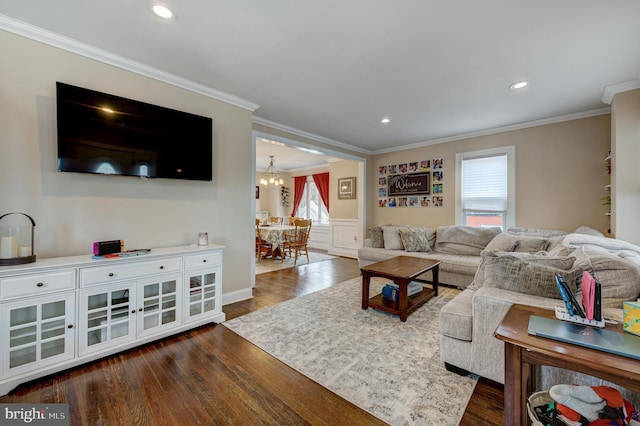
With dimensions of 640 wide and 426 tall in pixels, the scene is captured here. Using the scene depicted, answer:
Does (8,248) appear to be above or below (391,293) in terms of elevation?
above

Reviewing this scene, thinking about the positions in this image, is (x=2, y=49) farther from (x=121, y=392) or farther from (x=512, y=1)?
(x=512, y=1)

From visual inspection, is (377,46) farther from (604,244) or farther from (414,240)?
(414,240)

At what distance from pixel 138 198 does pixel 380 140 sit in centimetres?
421

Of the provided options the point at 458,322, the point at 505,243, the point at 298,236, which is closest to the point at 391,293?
the point at 458,322

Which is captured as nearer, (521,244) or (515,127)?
(521,244)

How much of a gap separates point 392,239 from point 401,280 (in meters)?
2.11

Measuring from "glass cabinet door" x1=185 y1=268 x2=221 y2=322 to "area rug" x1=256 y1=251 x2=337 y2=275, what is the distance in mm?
2004

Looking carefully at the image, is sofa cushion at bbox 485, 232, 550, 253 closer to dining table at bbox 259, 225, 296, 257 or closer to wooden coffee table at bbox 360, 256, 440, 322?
wooden coffee table at bbox 360, 256, 440, 322

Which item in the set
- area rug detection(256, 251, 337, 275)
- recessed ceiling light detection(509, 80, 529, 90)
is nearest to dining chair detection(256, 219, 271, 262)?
area rug detection(256, 251, 337, 275)

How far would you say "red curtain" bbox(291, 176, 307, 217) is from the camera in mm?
8531

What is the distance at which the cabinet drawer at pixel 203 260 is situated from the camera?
2.54 m

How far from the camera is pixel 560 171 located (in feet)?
12.7

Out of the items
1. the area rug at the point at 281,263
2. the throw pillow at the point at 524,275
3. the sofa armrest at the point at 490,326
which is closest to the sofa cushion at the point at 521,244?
the throw pillow at the point at 524,275

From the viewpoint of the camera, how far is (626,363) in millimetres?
943
